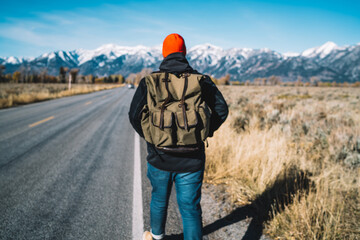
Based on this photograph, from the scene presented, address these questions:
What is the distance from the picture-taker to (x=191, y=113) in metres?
1.49

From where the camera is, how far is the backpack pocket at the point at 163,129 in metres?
1.47

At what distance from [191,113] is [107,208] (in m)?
2.28

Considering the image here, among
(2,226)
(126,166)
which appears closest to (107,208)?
(2,226)

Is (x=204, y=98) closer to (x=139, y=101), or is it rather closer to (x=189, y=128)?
(x=189, y=128)

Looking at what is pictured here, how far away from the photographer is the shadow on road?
246 cm

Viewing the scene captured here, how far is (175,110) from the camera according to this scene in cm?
150

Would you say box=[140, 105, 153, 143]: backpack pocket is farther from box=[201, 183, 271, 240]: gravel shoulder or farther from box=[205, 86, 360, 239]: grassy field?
box=[205, 86, 360, 239]: grassy field

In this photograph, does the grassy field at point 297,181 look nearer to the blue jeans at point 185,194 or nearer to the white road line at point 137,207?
the blue jeans at point 185,194

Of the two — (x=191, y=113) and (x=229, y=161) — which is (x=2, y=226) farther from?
(x=229, y=161)

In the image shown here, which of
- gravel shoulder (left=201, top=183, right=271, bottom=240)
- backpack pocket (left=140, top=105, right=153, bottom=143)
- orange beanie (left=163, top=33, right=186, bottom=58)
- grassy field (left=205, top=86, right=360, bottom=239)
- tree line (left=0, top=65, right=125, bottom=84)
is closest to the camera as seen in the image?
backpack pocket (left=140, top=105, right=153, bottom=143)

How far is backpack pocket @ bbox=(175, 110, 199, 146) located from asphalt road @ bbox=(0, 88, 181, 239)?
1576 millimetres

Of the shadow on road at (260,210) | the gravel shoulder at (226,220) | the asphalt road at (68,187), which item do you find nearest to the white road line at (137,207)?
the asphalt road at (68,187)

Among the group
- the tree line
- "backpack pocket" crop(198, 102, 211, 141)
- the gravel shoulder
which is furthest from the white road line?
the tree line

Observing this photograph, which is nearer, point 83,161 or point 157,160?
point 157,160
